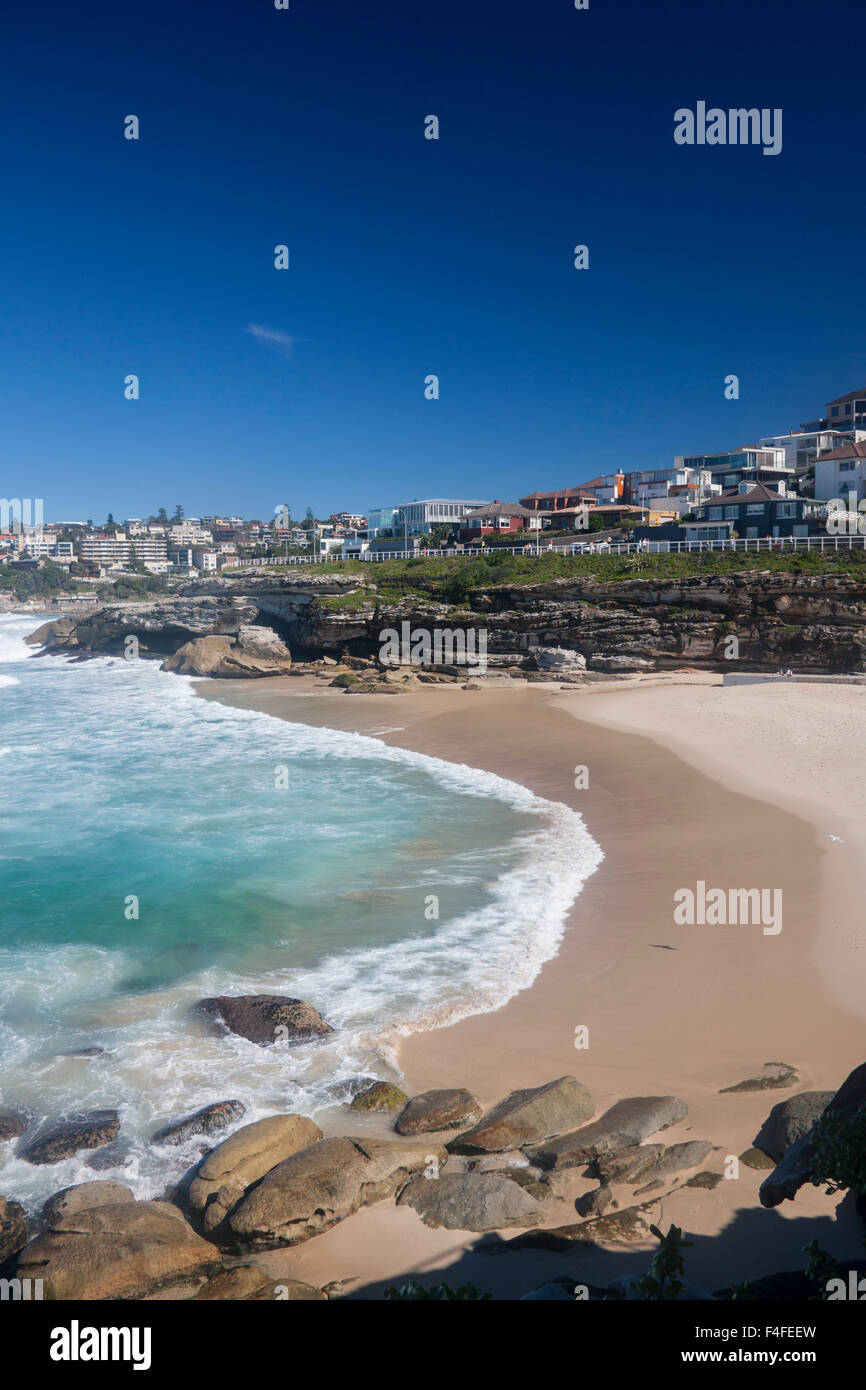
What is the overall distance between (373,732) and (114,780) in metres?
9.50

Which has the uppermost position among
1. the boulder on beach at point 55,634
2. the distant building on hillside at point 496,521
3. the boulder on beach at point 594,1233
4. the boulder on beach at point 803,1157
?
the distant building on hillside at point 496,521

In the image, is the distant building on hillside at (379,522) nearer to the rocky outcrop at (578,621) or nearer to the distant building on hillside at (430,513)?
the distant building on hillside at (430,513)

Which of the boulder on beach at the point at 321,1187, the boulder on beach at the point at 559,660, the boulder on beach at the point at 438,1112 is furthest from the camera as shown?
the boulder on beach at the point at 559,660

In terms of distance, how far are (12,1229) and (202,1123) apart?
1.88m

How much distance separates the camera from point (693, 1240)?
19.9 ft

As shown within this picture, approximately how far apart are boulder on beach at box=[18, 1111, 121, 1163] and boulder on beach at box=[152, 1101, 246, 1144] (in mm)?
554

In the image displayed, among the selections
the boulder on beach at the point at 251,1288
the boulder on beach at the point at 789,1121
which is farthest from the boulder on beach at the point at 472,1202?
the boulder on beach at the point at 789,1121

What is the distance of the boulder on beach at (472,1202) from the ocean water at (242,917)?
1.94 meters

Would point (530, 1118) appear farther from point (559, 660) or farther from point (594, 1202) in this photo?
point (559, 660)

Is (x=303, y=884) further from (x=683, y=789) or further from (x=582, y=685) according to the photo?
(x=582, y=685)

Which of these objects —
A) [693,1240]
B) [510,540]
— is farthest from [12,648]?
[693,1240]

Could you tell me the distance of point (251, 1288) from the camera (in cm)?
605

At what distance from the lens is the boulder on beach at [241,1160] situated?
704cm
